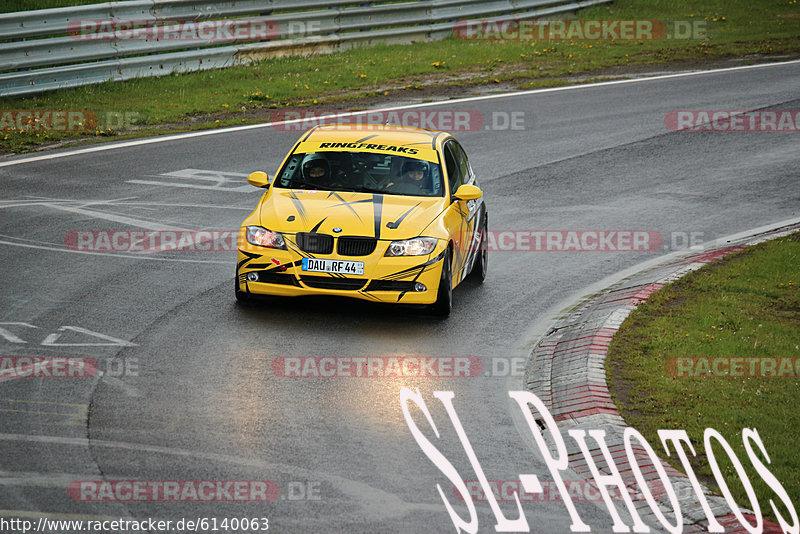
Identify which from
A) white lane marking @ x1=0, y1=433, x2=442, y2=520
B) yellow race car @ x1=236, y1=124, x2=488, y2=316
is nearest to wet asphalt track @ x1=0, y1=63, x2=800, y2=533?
white lane marking @ x1=0, y1=433, x2=442, y2=520

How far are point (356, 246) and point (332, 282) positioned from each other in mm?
420

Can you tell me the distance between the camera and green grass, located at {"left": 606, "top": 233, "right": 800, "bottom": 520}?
7.70 m

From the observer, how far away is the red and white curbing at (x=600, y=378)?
22.8 ft

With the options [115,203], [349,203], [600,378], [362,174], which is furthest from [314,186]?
[115,203]

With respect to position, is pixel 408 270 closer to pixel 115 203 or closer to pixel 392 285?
pixel 392 285

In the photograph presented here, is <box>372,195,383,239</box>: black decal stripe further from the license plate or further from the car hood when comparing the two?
the license plate

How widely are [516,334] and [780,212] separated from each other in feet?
22.3

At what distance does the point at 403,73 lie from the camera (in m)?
24.6

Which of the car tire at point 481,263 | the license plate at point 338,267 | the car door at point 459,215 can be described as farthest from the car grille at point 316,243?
the car tire at point 481,263

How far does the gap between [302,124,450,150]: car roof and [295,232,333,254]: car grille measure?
190 centimetres

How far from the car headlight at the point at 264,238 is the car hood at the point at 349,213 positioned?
0.20 ft

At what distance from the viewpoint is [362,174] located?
1162cm

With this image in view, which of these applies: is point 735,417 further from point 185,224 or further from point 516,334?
point 185,224

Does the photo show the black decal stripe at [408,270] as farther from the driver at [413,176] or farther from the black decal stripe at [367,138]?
the black decal stripe at [367,138]
